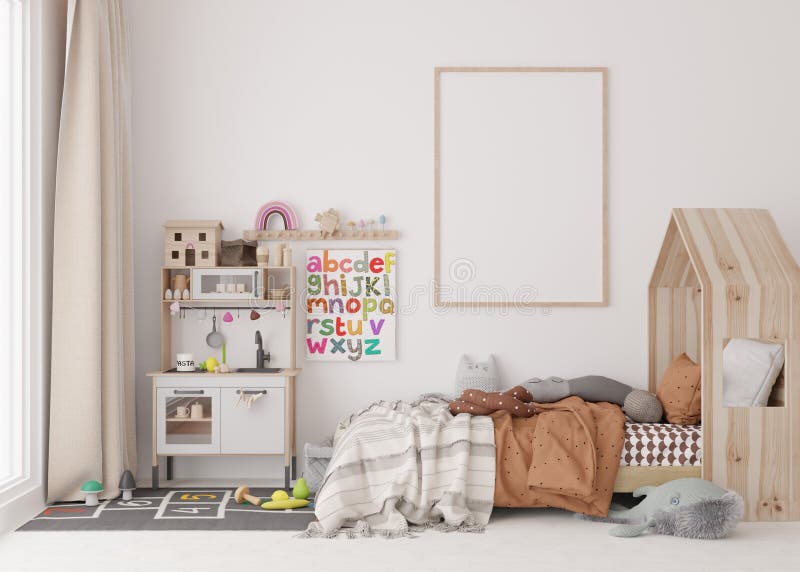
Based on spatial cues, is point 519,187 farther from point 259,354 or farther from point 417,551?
point 417,551

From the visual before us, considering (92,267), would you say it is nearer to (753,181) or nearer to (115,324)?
(115,324)

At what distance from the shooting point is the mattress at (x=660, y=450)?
3.49 m

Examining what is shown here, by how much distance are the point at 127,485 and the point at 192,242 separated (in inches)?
51.8

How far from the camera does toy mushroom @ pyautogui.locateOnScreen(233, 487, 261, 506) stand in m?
3.67

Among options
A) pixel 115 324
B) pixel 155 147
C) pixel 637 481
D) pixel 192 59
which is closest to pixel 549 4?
pixel 192 59

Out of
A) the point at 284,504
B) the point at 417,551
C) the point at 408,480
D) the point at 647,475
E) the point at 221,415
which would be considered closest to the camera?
the point at 417,551

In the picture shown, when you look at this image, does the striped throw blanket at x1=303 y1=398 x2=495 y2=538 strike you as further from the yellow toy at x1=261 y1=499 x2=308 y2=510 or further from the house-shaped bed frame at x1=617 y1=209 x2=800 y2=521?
the house-shaped bed frame at x1=617 y1=209 x2=800 y2=521

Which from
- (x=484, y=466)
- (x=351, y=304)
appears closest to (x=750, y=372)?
(x=484, y=466)

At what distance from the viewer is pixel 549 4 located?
14.2 feet

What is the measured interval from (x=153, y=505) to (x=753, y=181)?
374 cm

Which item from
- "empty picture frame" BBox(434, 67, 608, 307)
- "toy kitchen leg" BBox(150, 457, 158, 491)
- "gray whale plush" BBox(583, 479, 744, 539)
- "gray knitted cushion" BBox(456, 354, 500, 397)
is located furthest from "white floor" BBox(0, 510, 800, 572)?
"empty picture frame" BBox(434, 67, 608, 307)

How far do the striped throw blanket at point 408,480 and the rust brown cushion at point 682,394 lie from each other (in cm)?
97

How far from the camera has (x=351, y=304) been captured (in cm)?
431

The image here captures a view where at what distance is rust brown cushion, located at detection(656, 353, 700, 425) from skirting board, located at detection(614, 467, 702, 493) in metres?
0.28
